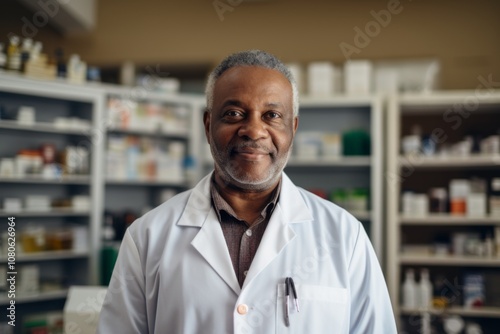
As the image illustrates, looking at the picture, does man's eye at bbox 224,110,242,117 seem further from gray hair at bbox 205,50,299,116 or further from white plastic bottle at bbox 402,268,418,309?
white plastic bottle at bbox 402,268,418,309

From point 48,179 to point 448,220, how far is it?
10.8 feet

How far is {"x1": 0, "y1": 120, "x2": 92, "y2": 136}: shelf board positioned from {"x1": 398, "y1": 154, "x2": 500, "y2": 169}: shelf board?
2711 mm

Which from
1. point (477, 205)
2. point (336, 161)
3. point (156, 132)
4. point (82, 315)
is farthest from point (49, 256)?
point (477, 205)

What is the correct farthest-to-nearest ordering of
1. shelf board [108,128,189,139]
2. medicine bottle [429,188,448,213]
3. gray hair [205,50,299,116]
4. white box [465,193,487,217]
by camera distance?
shelf board [108,128,189,139], medicine bottle [429,188,448,213], white box [465,193,487,217], gray hair [205,50,299,116]

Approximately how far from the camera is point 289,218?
1283 millimetres

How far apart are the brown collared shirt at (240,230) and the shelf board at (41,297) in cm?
309

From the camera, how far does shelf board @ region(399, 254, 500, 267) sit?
3.72 m

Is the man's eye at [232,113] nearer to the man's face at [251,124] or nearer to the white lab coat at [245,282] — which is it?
the man's face at [251,124]

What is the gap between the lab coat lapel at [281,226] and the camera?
1187 mm

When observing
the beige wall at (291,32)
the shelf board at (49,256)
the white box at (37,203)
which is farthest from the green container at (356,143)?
the white box at (37,203)

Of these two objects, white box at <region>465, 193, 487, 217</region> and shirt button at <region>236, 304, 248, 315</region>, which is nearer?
shirt button at <region>236, 304, 248, 315</region>

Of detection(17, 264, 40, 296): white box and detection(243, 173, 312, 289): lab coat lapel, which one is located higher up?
detection(243, 173, 312, 289): lab coat lapel

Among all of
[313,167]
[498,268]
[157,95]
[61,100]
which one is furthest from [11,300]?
[498,268]

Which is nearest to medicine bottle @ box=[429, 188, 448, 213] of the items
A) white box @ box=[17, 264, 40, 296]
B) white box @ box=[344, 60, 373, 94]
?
white box @ box=[344, 60, 373, 94]
